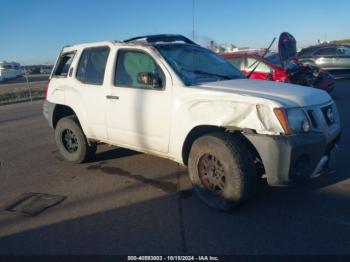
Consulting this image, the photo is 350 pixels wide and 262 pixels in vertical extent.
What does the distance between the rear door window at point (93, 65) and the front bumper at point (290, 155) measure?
8.40ft

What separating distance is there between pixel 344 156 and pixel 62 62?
4812 mm

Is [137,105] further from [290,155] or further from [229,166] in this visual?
[290,155]

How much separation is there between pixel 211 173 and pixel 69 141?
9.63ft

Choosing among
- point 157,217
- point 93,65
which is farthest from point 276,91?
point 93,65

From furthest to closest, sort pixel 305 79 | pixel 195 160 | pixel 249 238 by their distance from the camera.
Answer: pixel 305 79, pixel 195 160, pixel 249 238

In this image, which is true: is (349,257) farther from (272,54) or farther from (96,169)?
(272,54)

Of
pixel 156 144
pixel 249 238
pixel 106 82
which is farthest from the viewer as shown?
pixel 106 82

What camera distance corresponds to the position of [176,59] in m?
4.82

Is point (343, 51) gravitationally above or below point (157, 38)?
below

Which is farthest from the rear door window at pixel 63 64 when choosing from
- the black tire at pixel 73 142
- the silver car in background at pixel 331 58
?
the silver car in background at pixel 331 58

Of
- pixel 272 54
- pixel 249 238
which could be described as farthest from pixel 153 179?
pixel 272 54

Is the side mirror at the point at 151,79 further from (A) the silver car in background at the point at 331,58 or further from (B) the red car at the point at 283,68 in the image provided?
(A) the silver car in background at the point at 331,58

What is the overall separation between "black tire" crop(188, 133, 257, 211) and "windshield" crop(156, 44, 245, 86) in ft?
2.68

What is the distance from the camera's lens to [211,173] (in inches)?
166
